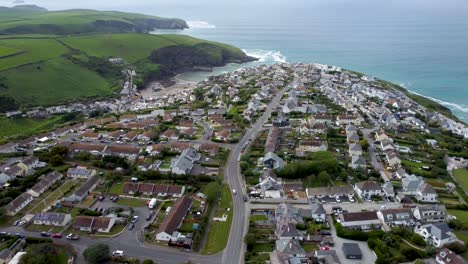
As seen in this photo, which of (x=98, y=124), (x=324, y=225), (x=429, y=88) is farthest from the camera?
(x=429, y=88)

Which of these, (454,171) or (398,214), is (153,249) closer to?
(398,214)

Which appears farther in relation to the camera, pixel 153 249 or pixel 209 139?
pixel 209 139

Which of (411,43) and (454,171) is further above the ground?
(411,43)

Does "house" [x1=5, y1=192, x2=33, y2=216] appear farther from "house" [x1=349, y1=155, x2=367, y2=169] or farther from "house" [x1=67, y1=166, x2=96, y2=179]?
"house" [x1=349, y1=155, x2=367, y2=169]

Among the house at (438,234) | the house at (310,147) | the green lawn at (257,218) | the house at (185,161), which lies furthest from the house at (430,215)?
the house at (185,161)

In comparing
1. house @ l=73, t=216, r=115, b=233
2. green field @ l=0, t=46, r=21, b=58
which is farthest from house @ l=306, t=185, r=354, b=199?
green field @ l=0, t=46, r=21, b=58

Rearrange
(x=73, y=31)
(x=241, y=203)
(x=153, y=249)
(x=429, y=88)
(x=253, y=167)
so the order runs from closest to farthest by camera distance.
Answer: (x=153, y=249), (x=241, y=203), (x=253, y=167), (x=429, y=88), (x=73, y=31)

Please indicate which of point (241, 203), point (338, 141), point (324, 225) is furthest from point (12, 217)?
point (338, 141)

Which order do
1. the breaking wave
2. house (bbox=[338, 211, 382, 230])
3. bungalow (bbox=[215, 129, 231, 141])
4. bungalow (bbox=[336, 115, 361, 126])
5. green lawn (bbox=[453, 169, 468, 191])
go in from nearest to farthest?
house (bbox=[338, 211, 382, 230]), green lawn (bbox=[453, 169, 468, 191]), bungalow (bbox=[215, 129, 231, 141]), bungalow (bbox=[336, 115, 361, 126]), the breaking wave
